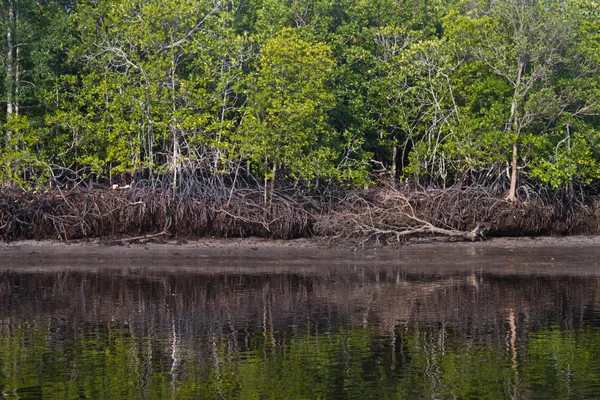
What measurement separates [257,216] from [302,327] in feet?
31.1

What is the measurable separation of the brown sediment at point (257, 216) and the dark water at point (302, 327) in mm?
1681

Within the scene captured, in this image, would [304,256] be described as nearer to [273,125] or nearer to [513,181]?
[273,125]

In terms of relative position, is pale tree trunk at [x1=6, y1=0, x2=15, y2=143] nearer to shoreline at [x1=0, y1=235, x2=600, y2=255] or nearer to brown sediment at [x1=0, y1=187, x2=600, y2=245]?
brown sediment at [x1=0, y1=187, x2=600, y2=245]

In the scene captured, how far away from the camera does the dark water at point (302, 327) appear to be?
32.3 ft

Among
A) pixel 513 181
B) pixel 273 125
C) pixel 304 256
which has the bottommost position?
pixel 304 256

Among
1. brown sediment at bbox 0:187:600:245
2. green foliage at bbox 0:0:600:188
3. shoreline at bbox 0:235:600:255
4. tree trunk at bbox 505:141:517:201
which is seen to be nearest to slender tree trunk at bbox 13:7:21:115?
green foliage at bbox 0:0:600:188

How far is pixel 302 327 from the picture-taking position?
42.2ft

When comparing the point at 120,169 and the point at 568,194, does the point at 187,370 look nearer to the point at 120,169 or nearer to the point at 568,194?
the point at 120,169

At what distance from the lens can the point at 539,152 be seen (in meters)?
22.8

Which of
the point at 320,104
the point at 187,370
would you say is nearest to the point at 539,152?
the point at 320,104

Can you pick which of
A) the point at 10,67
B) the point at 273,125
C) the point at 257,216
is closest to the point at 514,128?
the point at 273,125

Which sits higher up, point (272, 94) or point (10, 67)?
point (10, 67)

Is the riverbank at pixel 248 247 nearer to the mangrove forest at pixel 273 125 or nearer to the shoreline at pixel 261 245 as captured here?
the shoreline at pixel 261 245

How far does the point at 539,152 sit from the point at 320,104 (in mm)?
5350
